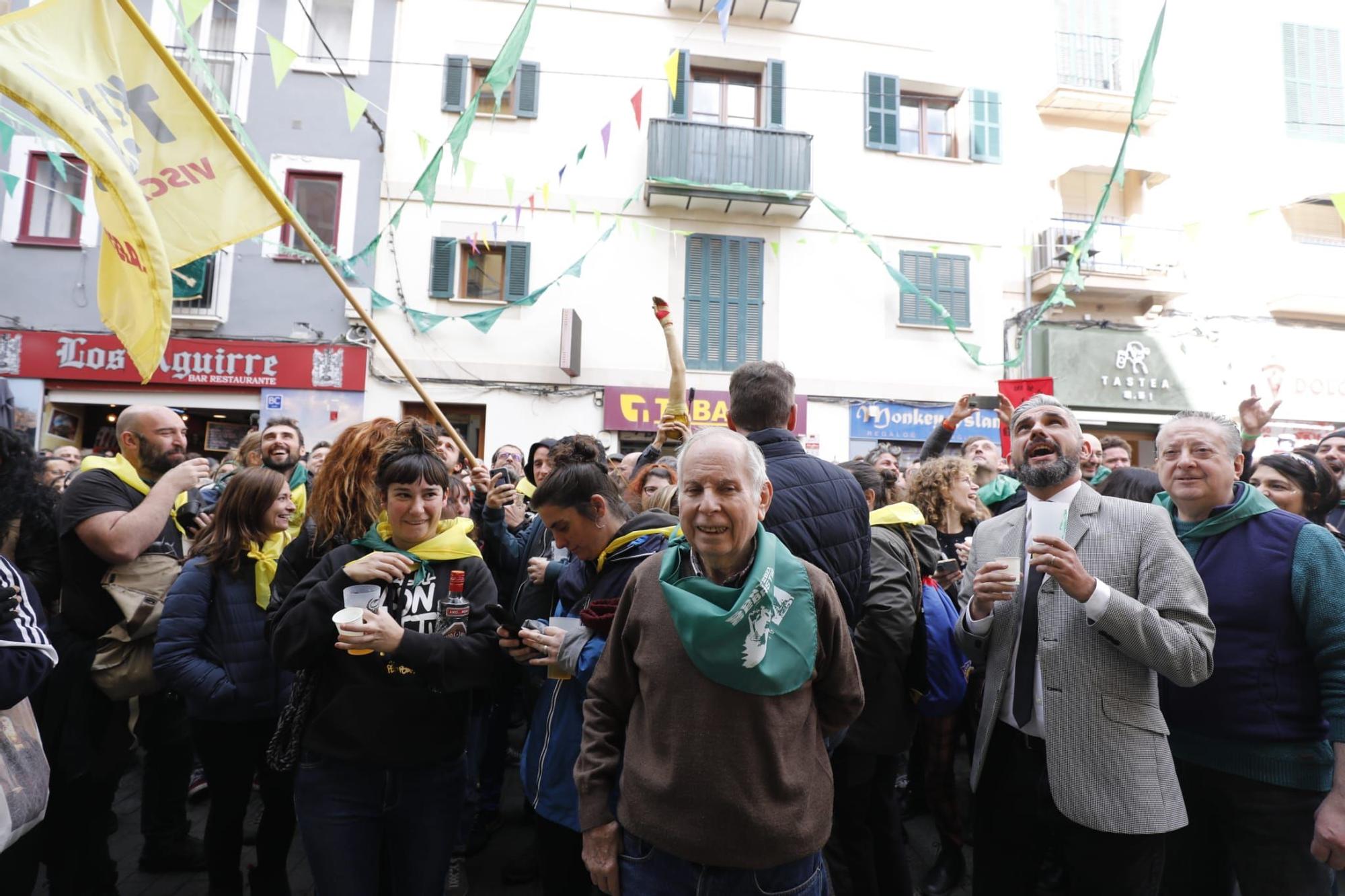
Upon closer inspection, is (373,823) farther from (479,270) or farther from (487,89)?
(487,89)

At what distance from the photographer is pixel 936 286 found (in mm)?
12711

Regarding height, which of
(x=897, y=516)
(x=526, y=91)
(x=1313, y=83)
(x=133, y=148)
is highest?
(x=1313, y=83)

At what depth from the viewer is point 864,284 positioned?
1270 cm

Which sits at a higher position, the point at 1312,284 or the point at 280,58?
the point at 1312,284

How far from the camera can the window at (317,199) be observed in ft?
38.3

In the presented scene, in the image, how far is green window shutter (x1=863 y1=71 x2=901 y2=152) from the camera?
12805 millimetres

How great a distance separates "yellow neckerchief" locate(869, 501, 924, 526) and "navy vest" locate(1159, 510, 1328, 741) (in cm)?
104

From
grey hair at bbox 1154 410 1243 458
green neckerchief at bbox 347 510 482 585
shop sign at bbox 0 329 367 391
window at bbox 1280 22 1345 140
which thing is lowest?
green neckerchief at bbox 347 510 482 585

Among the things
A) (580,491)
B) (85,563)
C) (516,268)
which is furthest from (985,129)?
(85,563)

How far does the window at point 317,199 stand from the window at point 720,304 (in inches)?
223

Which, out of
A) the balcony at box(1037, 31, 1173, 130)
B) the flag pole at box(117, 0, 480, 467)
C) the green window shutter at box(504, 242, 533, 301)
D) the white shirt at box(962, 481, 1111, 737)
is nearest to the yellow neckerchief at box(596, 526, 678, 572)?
the white shirt at box(962, 481, 1111, 737)

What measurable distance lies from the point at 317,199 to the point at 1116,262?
1342 cm

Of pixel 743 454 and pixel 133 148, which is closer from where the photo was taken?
pixel 743 454

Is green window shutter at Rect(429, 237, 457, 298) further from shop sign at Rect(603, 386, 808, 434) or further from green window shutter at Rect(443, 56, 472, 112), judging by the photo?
shop sign at Rect(603, 386, 808, 434)
